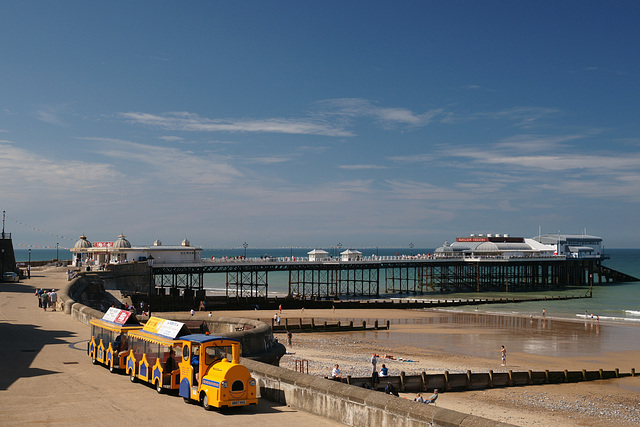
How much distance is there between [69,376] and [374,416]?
8.11 meters

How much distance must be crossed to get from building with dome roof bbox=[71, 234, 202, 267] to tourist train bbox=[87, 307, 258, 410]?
171 ft

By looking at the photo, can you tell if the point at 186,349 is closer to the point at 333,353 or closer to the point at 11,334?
the point at 11,334

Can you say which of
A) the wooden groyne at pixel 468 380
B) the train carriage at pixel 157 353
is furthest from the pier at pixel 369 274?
the train carriage at pixel 157 353

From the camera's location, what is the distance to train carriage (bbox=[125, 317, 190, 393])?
39.6ft

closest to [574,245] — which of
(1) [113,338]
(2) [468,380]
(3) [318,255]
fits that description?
(3) [318,255]

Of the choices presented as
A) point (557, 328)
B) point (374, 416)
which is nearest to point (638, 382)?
point (557, 328)

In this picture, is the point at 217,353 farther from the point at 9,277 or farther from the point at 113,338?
the point at 9,277

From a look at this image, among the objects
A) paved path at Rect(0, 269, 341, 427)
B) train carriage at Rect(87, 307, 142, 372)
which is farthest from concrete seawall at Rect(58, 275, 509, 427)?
train carriage at Rect(87, 307, 142, 372)

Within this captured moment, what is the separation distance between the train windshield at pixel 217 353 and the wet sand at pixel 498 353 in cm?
1353

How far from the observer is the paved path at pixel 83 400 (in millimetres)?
10102

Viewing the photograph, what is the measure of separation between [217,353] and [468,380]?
58.0 ft

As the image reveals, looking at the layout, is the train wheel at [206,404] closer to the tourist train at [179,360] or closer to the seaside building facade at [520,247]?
the tourist train at [179,360]

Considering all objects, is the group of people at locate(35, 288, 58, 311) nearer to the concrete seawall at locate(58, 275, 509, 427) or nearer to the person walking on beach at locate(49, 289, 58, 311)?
the person walking on beach at locate(49, 289, 58, 311)

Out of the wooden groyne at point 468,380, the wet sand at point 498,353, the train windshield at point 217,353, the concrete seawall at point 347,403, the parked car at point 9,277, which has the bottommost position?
the wet sand at point 498,353
